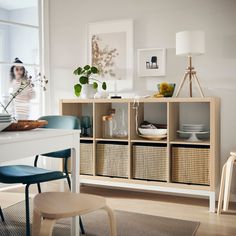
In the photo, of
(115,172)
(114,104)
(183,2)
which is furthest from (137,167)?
(183,2)

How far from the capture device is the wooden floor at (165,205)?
2877 millimetres

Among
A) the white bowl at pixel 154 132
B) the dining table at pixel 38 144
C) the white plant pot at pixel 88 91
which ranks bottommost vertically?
the white bowl at pixel 154 132

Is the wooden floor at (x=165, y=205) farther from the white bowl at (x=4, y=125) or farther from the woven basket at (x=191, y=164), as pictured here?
the white bowl at (x=4, y=125)

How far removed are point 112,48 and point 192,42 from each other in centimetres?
101

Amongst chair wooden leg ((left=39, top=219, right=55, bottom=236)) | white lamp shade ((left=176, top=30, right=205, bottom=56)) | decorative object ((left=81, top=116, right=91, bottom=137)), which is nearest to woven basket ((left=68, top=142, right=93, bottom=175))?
decorative object ((left=81, top=116, right=91, bottom=137))

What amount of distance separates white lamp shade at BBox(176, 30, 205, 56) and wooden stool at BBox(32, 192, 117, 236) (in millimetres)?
1787

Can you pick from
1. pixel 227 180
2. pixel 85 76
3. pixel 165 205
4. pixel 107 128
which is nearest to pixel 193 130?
pixel 227 180

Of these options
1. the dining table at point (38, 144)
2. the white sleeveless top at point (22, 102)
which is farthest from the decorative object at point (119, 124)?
the dining table at point (38, 144)

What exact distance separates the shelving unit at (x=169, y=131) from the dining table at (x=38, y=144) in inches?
49.3

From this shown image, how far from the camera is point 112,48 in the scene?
4023 millimetres

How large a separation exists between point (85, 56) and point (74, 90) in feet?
1.29

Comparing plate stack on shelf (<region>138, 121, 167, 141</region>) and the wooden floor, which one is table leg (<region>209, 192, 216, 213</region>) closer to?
the wooden floor

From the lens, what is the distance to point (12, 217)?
3088mm

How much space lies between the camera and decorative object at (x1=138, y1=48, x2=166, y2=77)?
3785mm
